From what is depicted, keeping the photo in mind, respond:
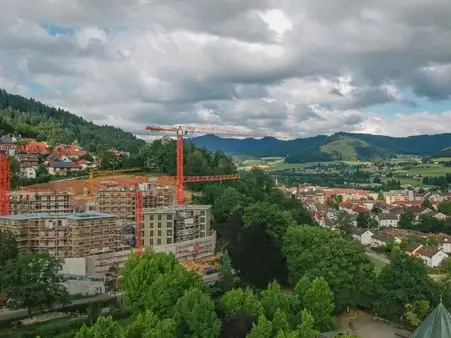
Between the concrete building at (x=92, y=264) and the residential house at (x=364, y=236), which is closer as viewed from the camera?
the concrete building at (x=92, y=264)

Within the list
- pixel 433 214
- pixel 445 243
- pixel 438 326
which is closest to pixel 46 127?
pixel 433 214

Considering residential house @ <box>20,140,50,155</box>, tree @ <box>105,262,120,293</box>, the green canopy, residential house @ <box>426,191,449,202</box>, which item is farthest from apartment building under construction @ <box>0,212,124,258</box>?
residential house @ <box>426,191,449,202</box>

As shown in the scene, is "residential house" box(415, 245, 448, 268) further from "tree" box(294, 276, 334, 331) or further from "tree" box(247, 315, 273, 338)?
"tree" box(247, 315, 273, 338)

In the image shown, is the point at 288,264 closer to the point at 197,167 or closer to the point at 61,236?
the point at 61,236

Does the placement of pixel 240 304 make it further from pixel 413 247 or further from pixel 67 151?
pixel 67 151

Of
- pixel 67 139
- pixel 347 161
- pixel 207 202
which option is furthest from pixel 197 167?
pixel 347 161

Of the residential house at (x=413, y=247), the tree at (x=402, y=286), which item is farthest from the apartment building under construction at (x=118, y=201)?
the residential house at (x=413, y=247)

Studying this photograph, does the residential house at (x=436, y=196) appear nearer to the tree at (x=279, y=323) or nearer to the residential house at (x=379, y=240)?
the residential house at (x=379, y=240)
